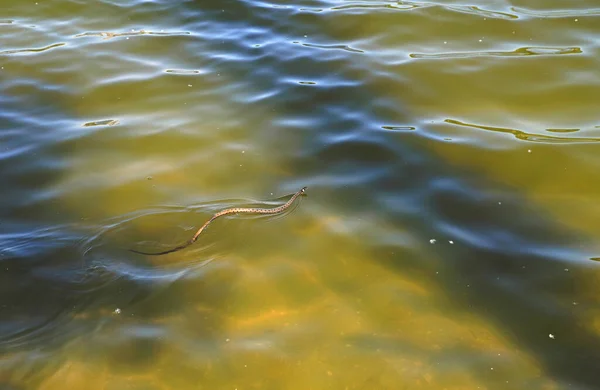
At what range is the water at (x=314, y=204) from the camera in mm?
3219

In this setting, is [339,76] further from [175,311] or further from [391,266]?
[175,311]

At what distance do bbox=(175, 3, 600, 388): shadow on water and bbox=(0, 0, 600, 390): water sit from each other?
0.02 m

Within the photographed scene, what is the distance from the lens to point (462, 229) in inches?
159

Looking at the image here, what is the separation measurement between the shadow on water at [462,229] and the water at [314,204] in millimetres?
16

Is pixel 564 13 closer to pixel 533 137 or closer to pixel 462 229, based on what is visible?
pixel 533 137

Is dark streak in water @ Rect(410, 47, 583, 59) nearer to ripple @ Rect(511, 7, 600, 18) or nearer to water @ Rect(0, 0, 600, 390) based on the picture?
water @ Rect(0, 0, 600, 390)

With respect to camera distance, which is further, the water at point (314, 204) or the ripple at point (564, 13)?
the ripple at point (564, 13)

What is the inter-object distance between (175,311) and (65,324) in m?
0.67

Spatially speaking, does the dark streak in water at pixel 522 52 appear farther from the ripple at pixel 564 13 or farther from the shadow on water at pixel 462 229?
the shadow on water at pixel 462 229

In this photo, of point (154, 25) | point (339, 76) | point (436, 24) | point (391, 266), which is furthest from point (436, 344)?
point (154, 25)

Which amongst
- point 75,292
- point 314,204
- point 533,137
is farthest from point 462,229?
point 75,292

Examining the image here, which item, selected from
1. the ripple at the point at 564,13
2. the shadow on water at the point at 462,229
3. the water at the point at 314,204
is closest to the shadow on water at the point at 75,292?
the water at the point at 314,204

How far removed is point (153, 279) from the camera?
12.2ft

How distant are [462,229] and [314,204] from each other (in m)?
1.13
